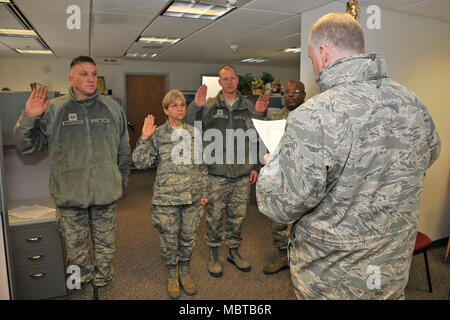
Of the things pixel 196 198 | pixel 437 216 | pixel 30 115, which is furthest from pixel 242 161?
pixel 437 216

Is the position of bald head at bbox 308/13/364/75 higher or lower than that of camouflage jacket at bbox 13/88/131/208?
higher

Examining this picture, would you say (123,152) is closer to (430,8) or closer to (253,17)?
(253,17)

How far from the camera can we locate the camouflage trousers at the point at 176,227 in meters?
2.27

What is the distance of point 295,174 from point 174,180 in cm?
130

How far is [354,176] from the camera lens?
1060 millimetres

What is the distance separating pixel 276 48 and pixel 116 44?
2.50m

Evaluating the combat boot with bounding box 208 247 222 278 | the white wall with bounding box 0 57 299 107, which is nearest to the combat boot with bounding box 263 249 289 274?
the combat boot with bounding box 208 247 222 278

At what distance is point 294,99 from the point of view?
9.13 ft

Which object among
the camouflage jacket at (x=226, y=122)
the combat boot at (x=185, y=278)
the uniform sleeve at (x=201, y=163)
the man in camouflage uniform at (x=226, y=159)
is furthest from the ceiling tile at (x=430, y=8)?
the combat boot at (x=185, y=278)

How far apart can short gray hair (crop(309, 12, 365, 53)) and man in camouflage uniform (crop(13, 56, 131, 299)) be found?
1485 millimetres

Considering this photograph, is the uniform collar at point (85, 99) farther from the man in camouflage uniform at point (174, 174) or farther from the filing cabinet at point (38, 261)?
the filing cabinet at point (38, 261)

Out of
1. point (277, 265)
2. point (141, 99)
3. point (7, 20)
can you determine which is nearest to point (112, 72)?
point (141, 99)

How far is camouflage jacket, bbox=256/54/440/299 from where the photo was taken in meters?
1.04

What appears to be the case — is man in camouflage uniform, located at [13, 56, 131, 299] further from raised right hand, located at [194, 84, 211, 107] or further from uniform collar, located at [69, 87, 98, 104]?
raised right hand, located at [194, 84, 211, 107]
